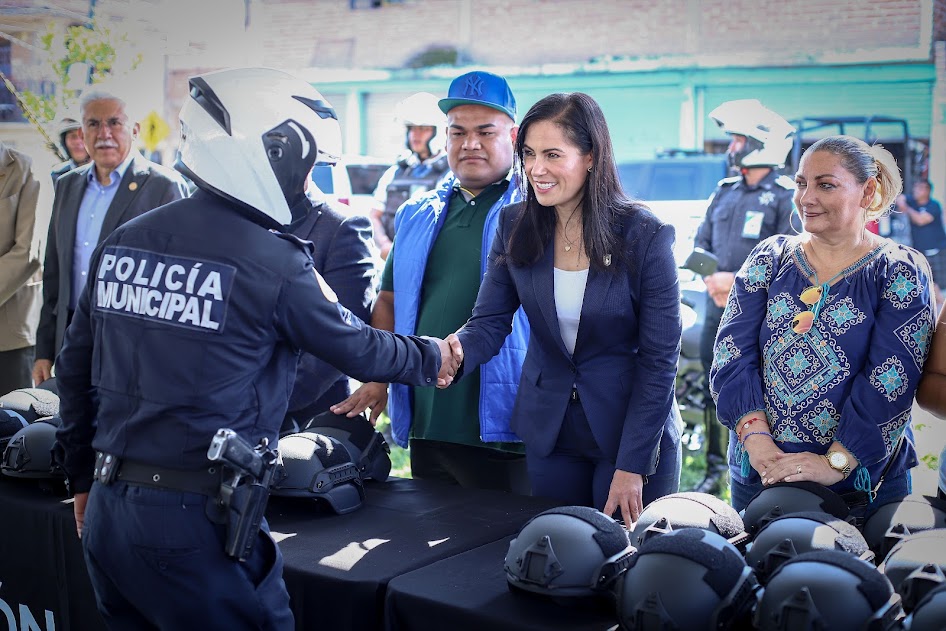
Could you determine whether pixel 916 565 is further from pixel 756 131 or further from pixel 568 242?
pixel 756 131

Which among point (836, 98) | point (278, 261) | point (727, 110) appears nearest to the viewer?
point (278, 261)

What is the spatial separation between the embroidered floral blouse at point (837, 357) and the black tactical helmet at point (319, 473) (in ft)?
3.32

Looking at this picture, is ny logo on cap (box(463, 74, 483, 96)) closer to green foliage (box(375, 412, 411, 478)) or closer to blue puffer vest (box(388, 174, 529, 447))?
blue puffer vest (box(388, 174, 529, 447))

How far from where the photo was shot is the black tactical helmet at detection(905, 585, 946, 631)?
4.82ft

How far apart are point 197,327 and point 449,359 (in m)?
0.86

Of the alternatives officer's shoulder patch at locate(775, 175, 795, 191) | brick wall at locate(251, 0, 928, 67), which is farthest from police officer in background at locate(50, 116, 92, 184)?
officer's shoulder patch at locate(775, 175, 795, 191)

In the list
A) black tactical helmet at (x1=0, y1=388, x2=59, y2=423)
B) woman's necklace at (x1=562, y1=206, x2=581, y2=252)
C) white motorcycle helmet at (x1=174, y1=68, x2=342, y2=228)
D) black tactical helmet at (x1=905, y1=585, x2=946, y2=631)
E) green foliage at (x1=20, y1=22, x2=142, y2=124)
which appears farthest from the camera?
green foliage at (x1=20, y1=22, x2=142, y2=124)

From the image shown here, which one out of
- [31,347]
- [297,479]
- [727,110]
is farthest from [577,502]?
[727,110]

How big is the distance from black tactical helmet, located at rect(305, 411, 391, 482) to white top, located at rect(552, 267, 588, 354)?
0.66 metres

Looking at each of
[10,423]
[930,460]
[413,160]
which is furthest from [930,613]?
[413,160]

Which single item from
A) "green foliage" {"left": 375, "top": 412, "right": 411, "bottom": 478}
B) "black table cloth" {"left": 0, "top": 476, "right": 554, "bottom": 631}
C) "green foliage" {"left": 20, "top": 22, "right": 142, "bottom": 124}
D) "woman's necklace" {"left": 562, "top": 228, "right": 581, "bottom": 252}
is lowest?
"green foliage" {"left": 375, "top": 412, "right": 411, "bottom": 478}

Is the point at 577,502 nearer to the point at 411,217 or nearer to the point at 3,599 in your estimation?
the point at 411,217

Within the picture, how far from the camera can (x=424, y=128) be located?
744 cm

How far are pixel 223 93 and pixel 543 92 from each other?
6213 mm
